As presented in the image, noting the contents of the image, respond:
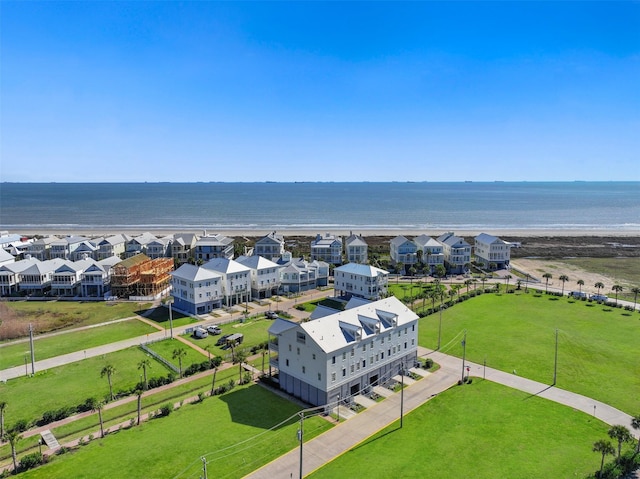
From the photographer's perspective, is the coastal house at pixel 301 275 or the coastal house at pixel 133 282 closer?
the coastal house at pixel 133 282

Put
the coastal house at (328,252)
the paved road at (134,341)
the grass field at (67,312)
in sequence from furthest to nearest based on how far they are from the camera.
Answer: the coastal house at (328,252)
the grass field at (67,312)
the paved road at (134,341)

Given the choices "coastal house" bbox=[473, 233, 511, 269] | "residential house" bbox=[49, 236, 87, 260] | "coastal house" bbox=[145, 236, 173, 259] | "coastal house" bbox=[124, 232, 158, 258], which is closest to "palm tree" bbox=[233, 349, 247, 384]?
"coastal house" bbox=[145, 236, 173, 259]

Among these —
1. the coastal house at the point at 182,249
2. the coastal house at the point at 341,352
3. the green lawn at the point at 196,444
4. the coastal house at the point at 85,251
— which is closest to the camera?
the green lawn at the point at 196,444

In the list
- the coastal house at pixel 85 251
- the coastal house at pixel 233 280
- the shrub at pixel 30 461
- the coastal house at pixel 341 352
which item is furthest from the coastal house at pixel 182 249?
the shrub at pixel 30 461

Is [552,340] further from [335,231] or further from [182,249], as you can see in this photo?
[335,231]

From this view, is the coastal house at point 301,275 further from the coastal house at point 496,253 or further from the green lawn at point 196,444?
the coastal house at point 496,253

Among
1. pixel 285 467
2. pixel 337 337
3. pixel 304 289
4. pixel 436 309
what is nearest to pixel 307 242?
pixel 304 289

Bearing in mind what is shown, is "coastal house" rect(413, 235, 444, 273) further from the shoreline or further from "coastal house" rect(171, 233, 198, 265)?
"coastal house" rect(171, 233, 198, 265)
